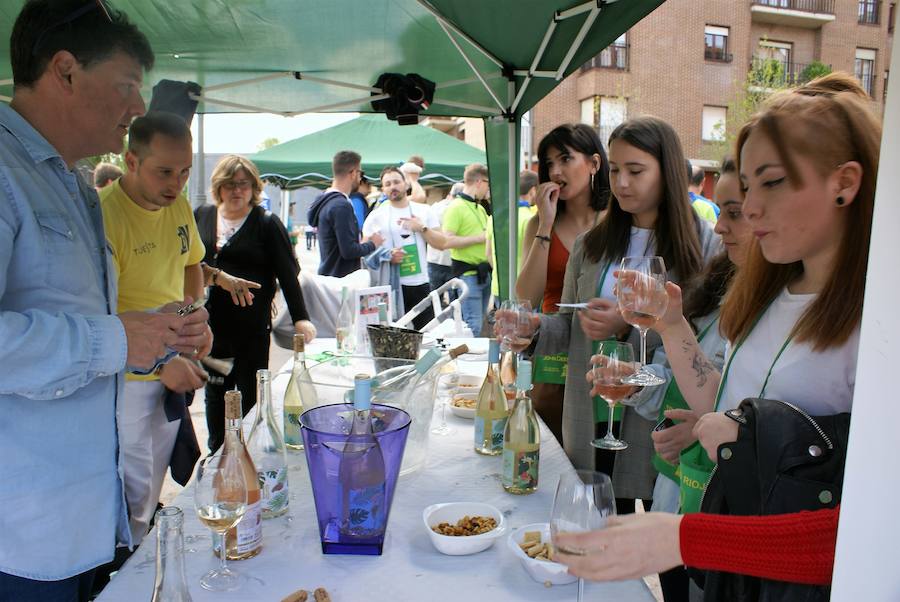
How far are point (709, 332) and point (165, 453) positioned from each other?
195 cm

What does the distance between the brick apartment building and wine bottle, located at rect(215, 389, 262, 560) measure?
2206 cm

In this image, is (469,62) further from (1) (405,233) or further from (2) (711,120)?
(2) (711,120)

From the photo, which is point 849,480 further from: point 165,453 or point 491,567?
point 165,453

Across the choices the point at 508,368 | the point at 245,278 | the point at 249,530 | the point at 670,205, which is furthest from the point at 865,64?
the point at 249,530

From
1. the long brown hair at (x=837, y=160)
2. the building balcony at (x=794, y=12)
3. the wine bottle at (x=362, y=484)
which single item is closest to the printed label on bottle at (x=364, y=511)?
the wine bottle at (x=362, y=484)

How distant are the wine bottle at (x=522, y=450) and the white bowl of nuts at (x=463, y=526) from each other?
0.16 m

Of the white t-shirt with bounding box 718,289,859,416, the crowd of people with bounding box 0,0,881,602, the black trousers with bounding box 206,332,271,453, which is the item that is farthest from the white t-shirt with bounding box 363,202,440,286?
the white t-shirt with bounding box 718,289,859,416

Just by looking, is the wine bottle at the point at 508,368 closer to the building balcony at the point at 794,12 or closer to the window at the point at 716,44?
the window at the point at 716,44

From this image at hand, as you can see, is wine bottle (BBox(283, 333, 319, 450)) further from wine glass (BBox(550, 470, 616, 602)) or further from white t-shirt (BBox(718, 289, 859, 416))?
white t-shirt (BBox(718, 289, 859, 416))

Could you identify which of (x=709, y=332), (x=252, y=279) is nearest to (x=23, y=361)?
(x=709, y=332)

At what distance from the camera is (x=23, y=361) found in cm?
111

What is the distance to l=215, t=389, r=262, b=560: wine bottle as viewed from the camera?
3.72 ft

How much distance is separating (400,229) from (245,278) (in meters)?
2.44

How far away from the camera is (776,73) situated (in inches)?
774
